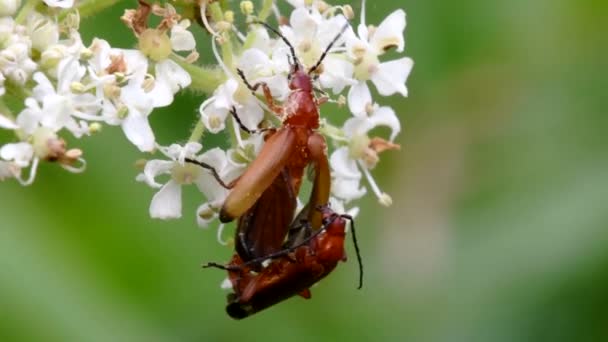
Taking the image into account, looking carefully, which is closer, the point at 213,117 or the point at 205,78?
the point at 213,117

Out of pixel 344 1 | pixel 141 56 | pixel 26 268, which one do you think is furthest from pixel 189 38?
pixel 344 1

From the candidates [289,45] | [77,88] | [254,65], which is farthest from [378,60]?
[77,88]

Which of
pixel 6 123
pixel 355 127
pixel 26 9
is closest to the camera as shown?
pixel 6 123

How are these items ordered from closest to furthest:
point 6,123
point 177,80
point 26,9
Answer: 1. point 6,123
2. point 26,9
3. point 177,80

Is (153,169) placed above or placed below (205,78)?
below

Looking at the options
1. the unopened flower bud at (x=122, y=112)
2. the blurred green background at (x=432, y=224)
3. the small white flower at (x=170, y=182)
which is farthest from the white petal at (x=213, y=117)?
the blurred green background at (x=432, y=224)

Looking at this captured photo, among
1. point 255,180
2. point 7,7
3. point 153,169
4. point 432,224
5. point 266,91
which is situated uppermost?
point 7,7

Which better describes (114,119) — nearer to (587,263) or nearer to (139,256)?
(139,256)

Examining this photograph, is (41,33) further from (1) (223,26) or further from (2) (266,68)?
(2) (266,68)
